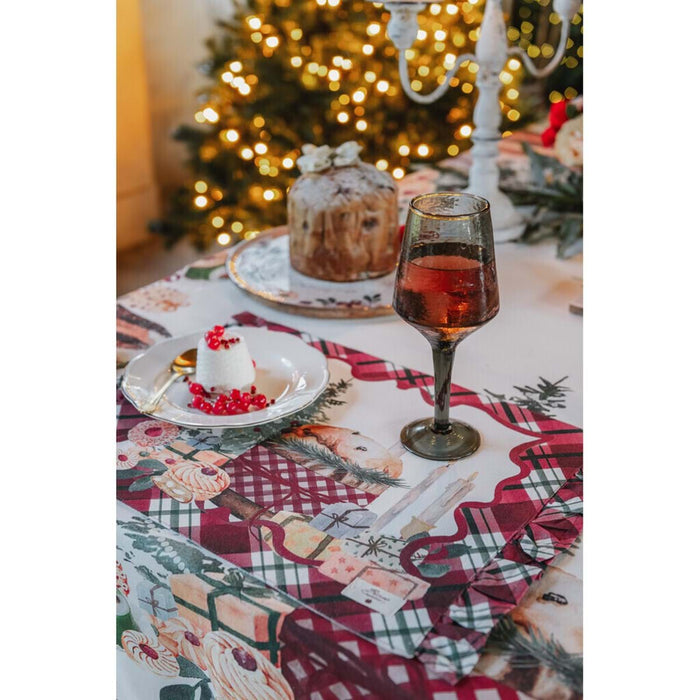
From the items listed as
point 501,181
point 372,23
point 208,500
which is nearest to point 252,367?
point 208,500

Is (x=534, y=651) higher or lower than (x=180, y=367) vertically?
lower

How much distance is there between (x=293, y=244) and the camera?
1.28 meters

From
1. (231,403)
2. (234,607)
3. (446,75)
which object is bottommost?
(234,607)

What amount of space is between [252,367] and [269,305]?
23 cm

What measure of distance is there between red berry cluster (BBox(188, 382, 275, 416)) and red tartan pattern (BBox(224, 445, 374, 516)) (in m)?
0.06

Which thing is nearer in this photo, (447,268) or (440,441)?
(447,268)

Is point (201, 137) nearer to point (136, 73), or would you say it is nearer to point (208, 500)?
point (136, 73)

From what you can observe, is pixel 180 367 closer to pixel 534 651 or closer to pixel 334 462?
pixel 334 462

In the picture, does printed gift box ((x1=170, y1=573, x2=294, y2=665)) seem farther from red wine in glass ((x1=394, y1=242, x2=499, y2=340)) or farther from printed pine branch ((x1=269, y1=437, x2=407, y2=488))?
red wine in glass ((x1=394, y1=242, x2=499, y2=340))

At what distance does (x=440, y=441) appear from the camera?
90 centimetres

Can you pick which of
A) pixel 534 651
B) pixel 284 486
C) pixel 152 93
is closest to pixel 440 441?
pixel 284 486

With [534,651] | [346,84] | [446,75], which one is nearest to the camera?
[534,651]

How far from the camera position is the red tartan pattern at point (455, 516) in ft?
2.26

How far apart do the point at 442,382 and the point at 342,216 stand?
16.4 inches
